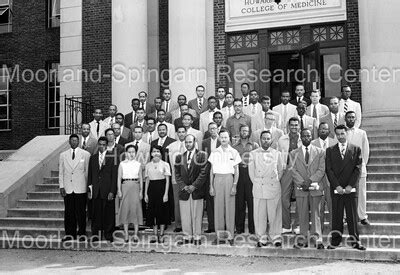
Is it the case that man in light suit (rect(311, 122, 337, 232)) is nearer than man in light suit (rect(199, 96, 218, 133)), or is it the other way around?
man in light suit (rect(311, 122, 337, 232))

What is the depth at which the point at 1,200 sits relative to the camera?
11430mm

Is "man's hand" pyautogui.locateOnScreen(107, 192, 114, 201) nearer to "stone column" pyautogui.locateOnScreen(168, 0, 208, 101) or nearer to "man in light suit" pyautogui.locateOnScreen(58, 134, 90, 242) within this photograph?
"man in light suit" pyautogui.locateOnScreen(58, 134, 90, 242)

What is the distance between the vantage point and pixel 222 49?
54.7 feet

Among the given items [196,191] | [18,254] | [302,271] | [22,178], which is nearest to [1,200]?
[22,178]

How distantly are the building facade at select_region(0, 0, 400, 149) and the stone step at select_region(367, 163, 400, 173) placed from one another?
8.54ft

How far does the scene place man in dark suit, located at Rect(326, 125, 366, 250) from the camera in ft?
27.8

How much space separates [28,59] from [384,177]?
14.3 metres

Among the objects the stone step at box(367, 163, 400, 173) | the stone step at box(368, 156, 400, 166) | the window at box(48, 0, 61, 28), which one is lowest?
the stone step at box(367, 163, 400, 173)

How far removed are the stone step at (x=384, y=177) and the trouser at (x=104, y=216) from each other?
4898 mm

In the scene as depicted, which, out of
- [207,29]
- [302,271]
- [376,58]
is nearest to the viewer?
[302,271]

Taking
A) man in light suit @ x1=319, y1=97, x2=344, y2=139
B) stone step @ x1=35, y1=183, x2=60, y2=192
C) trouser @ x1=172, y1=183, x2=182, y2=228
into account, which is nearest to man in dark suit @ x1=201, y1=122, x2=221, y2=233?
trouser @ x1=172, y1=183, x2=182, y2=228

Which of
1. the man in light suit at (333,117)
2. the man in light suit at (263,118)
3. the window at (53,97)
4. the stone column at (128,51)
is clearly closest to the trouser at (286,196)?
the man in light suit at (333,117)

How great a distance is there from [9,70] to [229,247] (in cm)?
1465

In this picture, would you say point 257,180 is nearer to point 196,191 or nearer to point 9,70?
point 196,191
